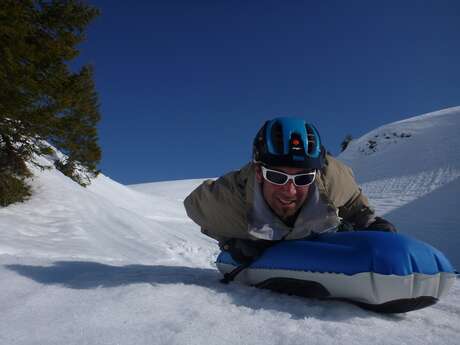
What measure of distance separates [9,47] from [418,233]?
39.6ft

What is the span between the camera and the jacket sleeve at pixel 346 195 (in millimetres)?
2582

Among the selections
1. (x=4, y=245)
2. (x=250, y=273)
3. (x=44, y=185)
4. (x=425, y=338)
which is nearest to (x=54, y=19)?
(x=44, y=185)

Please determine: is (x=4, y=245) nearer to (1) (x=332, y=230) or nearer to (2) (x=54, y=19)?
(1) (x=332, y=230)

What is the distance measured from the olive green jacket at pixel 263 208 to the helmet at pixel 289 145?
201 millimetres

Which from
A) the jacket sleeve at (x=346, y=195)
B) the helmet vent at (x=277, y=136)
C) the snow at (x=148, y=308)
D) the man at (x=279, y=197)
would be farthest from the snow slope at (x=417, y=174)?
the helmet vent at (x=277, y=136)

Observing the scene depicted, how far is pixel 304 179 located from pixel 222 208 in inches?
27.5

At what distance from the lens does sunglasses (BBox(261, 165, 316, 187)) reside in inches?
93.8

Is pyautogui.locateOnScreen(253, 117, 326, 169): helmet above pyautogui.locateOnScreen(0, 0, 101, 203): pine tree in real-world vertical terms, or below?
below

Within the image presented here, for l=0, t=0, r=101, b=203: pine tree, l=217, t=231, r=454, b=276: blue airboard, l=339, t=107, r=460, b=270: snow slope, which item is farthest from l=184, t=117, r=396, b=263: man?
l=339, t=107, r=460, b=270: snow slope

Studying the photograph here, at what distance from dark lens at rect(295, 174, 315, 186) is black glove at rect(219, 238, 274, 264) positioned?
1.93ft

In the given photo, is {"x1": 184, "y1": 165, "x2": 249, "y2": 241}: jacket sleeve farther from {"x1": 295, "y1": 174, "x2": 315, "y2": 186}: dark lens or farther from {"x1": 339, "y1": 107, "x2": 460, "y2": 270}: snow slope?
{"x1": 339, "y1": 107, "x2": 460, "y2": 270}: snow slope

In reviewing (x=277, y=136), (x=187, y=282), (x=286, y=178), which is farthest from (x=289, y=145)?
(x=187, y=282)

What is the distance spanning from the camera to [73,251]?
4.27m

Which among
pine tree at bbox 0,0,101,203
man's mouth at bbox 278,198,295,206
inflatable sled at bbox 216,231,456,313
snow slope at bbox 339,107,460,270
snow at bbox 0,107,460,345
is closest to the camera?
snow at bbox 0,107,460,345
